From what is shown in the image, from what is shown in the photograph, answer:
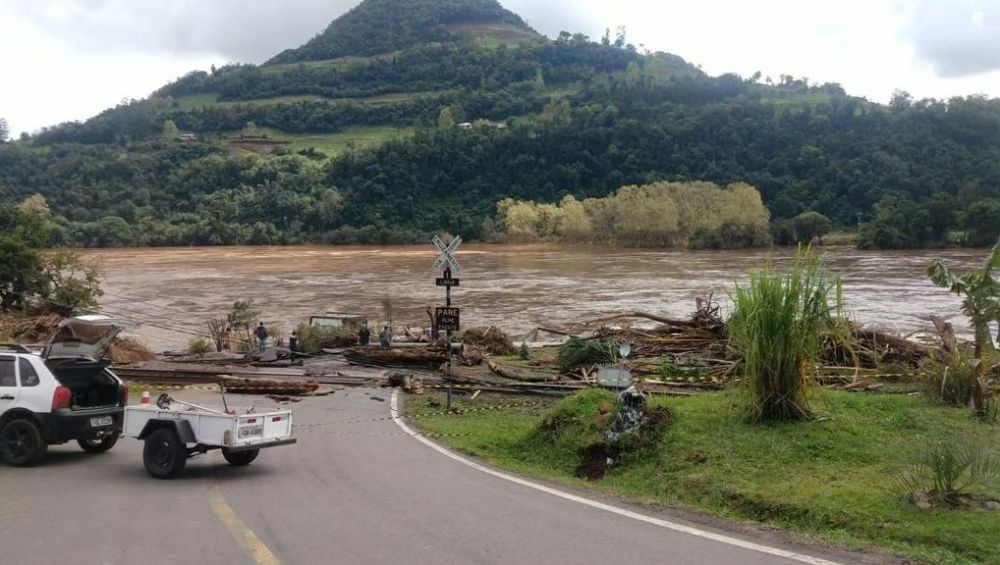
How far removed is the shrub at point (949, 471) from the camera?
6465 mm

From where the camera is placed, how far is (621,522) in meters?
6.81

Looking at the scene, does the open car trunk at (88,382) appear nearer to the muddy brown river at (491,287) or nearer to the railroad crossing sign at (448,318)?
the railroad crossing sign at (448,318)

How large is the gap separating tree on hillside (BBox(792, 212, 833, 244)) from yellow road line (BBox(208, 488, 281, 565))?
3903 inches

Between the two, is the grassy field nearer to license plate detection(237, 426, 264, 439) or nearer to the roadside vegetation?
the roadside vegetation

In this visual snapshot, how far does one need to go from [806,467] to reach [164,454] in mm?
7128

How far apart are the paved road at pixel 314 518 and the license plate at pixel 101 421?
49 cm

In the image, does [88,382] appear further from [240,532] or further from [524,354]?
[524,354]

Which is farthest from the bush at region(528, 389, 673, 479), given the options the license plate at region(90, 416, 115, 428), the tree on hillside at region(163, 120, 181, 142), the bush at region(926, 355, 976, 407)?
the tree on hillside at region(163, 120, 181, 142)

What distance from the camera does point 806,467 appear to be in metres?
7.82

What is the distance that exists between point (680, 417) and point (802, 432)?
149 cm

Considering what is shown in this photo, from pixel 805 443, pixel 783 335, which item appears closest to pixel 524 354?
pixel 783 335

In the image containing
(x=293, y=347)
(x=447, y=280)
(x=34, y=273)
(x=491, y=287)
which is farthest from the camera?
(x=491, y=287)

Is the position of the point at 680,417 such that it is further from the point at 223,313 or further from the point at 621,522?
the point at 223,313

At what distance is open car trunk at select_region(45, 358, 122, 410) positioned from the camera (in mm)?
10812
